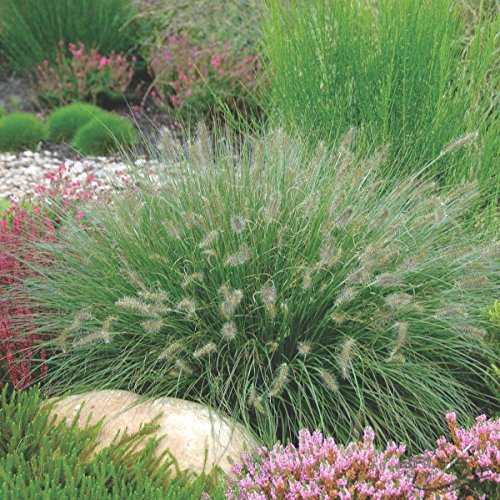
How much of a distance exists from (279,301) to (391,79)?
6.31 ft

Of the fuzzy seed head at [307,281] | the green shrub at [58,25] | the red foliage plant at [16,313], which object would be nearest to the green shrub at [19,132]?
the green shrub at [58,25]

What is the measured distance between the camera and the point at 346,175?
12.5ft

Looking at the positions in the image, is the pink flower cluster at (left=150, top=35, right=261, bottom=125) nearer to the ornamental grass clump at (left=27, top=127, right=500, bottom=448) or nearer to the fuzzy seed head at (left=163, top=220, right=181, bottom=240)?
the ornamental grass clump at (left=27, top=127, right=500, bottom=448)

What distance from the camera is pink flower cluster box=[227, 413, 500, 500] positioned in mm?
2494

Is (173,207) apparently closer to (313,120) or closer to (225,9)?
(313,120)

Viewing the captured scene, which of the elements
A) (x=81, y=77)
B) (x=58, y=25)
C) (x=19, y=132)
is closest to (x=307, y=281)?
(x=19, y=132)

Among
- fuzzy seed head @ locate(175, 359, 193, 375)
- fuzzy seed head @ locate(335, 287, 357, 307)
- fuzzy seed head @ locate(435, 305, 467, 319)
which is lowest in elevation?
fuzzy seed head @ locate(175, 359, 193, 375)

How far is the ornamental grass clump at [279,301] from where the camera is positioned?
3.28m

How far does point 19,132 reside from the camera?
29.3ft

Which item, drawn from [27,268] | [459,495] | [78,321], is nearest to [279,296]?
[78,321]

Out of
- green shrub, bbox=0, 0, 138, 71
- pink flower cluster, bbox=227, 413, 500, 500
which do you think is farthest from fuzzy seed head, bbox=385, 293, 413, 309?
green shrub, bbox=0, 0, 138, 71

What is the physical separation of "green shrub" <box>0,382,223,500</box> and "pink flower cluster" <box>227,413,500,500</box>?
0.22 m

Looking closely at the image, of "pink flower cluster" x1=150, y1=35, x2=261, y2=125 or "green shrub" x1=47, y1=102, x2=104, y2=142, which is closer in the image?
"green shrub" x1=47, y1=102, x2=104, y2=142

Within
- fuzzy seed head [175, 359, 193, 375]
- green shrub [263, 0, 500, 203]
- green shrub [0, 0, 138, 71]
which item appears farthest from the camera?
green shrub [0, 0, 138, 71]
